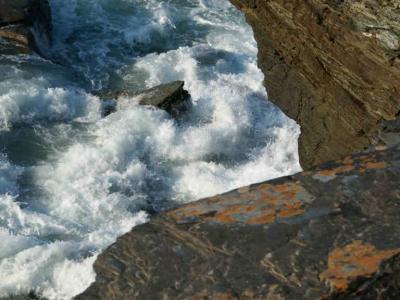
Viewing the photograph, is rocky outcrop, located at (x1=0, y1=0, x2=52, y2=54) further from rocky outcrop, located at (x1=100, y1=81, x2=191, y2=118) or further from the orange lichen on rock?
the orange lichen on rock

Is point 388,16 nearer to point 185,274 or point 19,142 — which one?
point 185,274

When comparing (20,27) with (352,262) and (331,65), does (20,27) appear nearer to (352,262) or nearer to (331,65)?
(331,65)

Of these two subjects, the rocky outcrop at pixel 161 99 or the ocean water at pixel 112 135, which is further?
the rocky outcrop at pixel 161 99

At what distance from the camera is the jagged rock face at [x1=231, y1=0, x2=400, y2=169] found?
6590 mm

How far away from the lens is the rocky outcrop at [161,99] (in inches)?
533

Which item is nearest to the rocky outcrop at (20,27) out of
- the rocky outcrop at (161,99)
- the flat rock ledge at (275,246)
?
the rocky outcrop at (161,99)

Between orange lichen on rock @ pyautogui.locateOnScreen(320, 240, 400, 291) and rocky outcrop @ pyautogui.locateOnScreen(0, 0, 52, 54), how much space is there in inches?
522

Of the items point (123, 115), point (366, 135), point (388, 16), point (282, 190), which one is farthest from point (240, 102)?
point (282, 190)

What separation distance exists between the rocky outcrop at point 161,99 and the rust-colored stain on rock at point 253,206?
10.3 m

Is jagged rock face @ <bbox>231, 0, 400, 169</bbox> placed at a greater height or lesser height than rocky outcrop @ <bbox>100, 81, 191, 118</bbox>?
greater

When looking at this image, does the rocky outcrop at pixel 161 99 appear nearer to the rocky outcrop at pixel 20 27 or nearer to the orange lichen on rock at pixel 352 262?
the rocky outcrop at pixel 20 27

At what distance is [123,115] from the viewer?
13.3m

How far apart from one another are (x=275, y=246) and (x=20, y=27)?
13625 mm

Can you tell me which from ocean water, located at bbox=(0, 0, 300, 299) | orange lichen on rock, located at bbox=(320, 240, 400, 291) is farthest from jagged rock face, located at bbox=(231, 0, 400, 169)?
ocean water, located at bbox=(0, 0, 300, 299)
